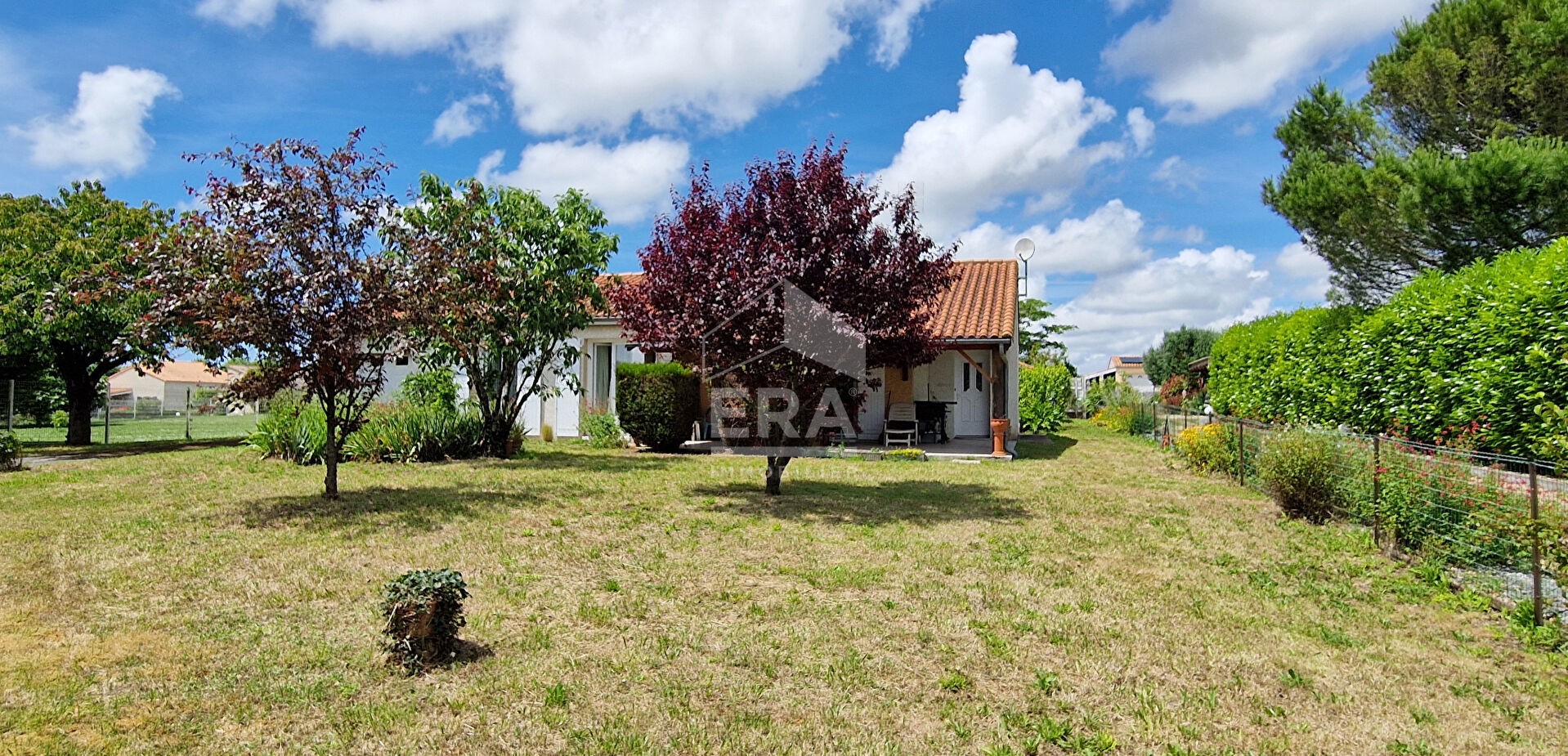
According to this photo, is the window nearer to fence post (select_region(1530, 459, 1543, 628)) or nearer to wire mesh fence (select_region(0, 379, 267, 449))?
wire mesh fence (select_region(0, 379, 267, 449))

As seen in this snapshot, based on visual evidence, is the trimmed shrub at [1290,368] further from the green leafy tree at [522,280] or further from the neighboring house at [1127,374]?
the neighboring house at [1127,374]

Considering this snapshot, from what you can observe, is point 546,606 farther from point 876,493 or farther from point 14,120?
point 14,120

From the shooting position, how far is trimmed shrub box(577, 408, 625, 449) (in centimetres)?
1675

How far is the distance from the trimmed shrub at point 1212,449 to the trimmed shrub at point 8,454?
704 inches

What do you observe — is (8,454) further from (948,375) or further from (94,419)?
(94,419)

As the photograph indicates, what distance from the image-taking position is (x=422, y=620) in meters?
4.24

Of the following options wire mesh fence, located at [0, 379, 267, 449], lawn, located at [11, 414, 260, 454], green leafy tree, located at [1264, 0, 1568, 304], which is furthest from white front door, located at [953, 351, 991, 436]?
lawn, located at [11, 414, 260, 454]

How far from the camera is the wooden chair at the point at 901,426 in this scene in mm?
15656

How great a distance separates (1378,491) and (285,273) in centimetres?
1062

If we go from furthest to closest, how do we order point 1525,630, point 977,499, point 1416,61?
point 1416,61, point 977,499, point 1525,630

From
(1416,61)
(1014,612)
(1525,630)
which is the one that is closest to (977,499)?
(1014,612)

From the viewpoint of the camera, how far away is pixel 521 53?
936 cm

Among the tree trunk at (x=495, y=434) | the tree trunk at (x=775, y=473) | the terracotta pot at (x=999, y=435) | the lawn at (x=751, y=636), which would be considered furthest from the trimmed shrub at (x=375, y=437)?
the terracotta pot at (x=999, y=435)

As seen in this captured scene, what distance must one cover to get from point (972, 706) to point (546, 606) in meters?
2.95
